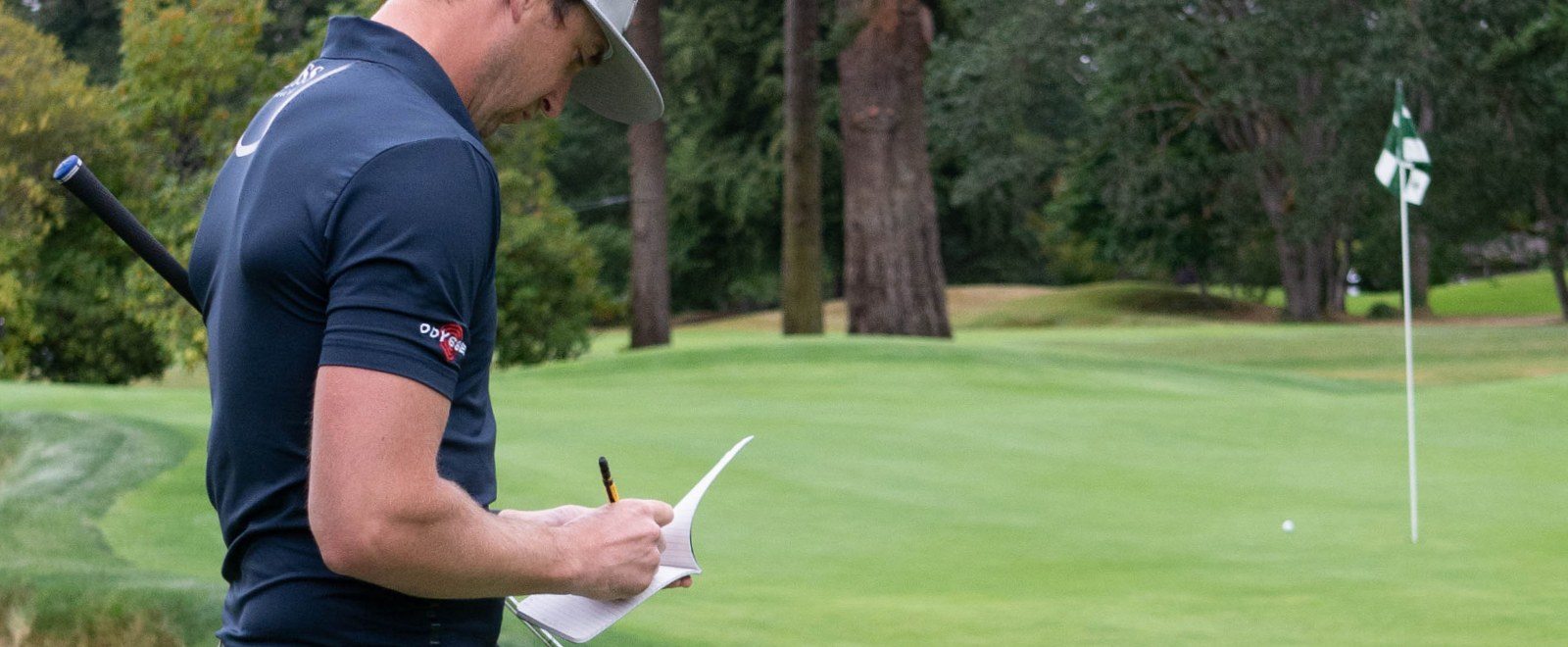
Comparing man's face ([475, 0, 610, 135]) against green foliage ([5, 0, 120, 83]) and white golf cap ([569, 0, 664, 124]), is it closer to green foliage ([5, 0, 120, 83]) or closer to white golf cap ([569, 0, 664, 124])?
white golf cap ([569, 0, 664, 124])

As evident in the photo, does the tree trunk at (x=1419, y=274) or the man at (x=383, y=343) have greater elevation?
the man at (x=383, y=343)

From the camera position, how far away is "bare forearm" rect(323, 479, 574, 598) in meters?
1.82

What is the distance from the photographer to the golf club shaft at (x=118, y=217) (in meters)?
2.17

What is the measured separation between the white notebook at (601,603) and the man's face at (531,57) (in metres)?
0.48

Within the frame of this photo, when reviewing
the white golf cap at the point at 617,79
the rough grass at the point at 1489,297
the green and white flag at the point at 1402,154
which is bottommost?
the rough grass at the point at 1489,297

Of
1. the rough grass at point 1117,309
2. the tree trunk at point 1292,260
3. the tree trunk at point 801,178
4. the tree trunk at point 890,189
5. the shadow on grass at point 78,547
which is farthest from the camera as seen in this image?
the rough grass at point 1117,309

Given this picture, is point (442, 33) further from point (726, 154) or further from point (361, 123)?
point (726, 154)

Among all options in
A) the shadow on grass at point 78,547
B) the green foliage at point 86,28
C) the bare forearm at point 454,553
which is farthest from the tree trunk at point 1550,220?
the bare forearm at point 454,553

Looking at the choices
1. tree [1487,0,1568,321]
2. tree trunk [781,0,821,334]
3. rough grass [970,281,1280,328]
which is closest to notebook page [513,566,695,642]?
tree trunk [781,0,821,334]

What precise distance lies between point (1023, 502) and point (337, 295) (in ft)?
27.6

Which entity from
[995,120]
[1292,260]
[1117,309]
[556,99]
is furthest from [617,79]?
[1117,309]

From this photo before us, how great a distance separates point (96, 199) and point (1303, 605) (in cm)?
583

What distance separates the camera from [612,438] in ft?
39.5

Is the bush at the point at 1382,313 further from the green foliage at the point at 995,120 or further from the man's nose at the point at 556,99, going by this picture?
the man's nose at the point at 556,99
